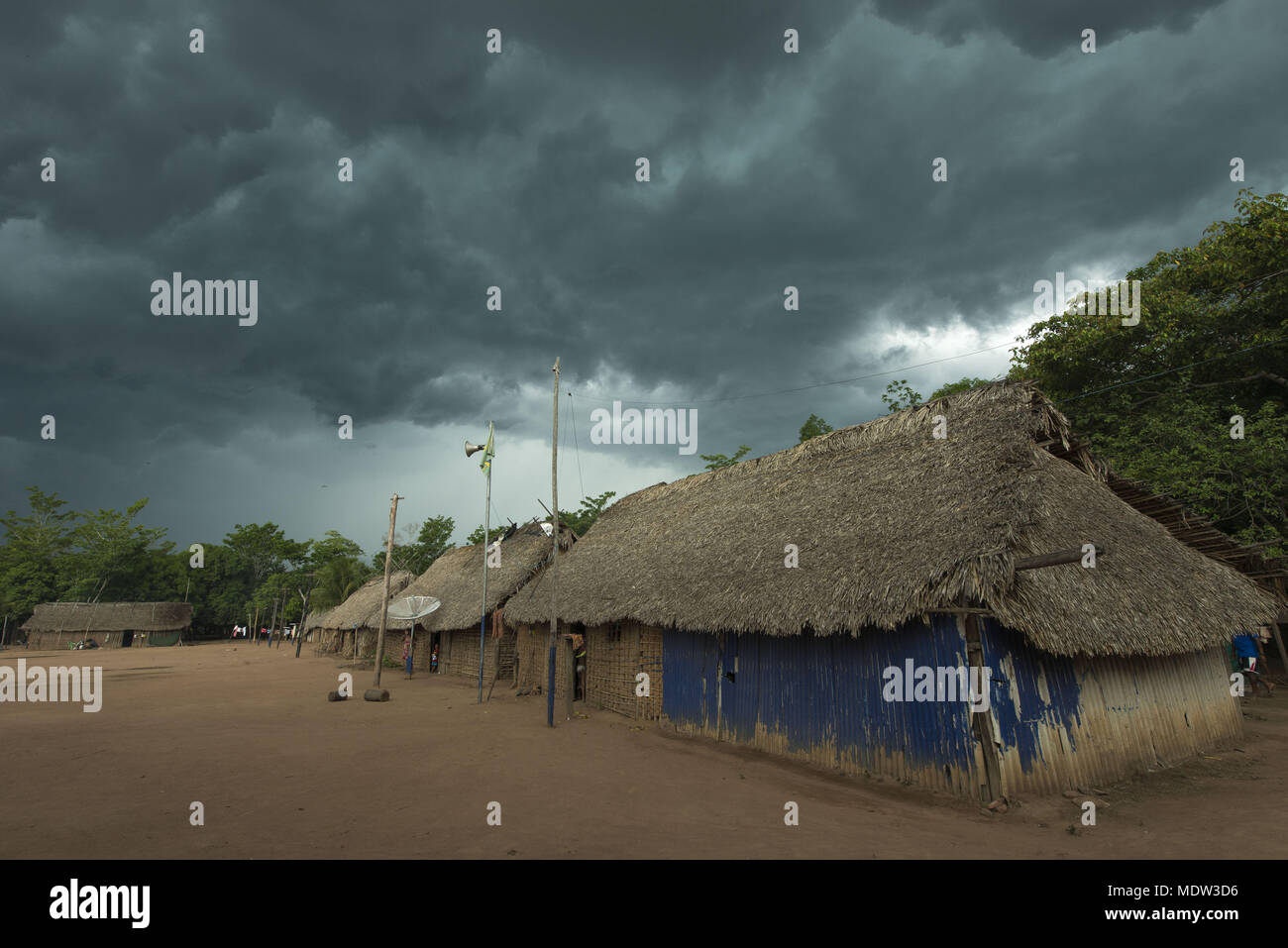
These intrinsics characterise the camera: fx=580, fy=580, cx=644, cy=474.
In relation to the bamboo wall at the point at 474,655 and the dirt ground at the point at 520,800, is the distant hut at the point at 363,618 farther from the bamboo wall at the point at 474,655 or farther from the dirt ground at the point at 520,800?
the dirt ground at the point at 520,800

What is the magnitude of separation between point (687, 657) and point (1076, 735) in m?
6.04

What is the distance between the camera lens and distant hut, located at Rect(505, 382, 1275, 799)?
6.93 metres

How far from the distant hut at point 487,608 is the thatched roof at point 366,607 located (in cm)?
428

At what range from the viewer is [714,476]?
16312mm


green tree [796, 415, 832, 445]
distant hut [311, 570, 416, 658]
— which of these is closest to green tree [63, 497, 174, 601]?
distant hut [311, 570, 416, 658]

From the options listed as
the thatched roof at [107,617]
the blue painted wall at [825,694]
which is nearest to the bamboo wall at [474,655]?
the blue painted wall at [825,694]

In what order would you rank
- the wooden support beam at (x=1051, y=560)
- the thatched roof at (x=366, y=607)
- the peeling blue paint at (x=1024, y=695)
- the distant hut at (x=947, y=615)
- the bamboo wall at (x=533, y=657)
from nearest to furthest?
the wooden support beam at (x=1051, y=560) → the peeling blue paint at (x=1024, y=695) → the distant hut at (x=947, y=615) → the bamboo wall at (x=533, y=657) → the thatched roof at (x=366, y=607)

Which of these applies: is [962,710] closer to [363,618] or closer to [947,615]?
[947,615]

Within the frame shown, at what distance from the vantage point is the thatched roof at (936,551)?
7.20 m

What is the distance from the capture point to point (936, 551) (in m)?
7.61

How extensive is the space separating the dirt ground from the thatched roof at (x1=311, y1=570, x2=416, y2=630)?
54.4 feet

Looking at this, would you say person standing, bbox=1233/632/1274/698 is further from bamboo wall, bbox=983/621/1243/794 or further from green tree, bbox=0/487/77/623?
green tree, bbox=0/487/77/623
